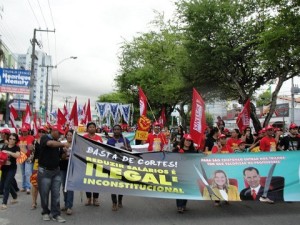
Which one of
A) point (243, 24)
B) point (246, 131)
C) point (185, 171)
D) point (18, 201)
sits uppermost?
point (243, 24)

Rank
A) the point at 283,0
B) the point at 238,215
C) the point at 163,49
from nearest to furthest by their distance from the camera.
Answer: the point at 238,215 → the point at 283,0 → the point at 163,49

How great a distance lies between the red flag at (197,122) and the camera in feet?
28.3

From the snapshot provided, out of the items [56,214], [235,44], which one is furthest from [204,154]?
[235,44]

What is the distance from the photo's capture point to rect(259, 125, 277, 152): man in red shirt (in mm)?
8742

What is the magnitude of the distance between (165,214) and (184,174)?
815mm

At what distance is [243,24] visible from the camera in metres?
19.7

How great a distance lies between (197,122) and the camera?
28.6 feet

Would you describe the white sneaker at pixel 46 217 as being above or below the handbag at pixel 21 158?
below

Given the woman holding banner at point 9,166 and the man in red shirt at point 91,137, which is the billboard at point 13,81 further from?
the man in red shirt at point 91,137

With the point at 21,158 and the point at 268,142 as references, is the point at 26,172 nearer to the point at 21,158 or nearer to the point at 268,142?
the point at 21,158

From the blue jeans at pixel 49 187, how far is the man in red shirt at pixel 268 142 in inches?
175

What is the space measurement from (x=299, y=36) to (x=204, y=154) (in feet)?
20.9

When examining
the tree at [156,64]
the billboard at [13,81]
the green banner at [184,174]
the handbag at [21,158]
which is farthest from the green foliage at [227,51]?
the billboard at [13,81]

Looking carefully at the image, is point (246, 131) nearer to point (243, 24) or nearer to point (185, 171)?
point (185, 171)
